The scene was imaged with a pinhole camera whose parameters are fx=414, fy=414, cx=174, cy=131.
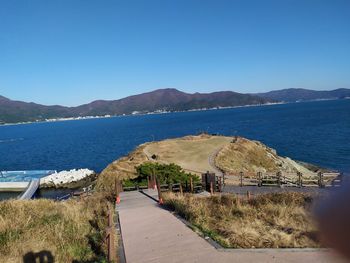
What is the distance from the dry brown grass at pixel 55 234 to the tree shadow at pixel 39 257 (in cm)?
12

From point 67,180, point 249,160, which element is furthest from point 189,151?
point 67,180

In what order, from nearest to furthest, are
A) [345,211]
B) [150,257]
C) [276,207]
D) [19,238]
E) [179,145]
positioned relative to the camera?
[345,211] < [150,257] < [19,238] < [276,207] < [179,145]

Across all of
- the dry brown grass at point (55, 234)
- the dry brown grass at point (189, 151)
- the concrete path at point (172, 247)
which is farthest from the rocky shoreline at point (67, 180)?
the concrete path at point (172, 247)

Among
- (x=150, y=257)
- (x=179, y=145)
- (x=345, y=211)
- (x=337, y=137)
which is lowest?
(x=337, y=137)

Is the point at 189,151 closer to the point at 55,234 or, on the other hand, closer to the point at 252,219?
the point at 252,219

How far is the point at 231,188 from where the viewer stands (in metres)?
26.0

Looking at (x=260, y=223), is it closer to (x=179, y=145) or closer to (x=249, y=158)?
(x=249, y=158)

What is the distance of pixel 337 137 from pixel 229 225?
81325 millimetres

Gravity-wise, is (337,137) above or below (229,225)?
below

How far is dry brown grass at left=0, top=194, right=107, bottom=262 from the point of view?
10.6m

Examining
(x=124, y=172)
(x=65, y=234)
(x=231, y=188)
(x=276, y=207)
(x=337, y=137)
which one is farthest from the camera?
(x=337, y=137)

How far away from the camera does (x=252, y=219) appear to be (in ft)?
43.0

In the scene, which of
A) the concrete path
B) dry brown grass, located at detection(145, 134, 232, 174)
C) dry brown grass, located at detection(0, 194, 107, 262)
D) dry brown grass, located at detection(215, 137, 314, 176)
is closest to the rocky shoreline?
dry brown grass, located at detection(145, 134, 232, 174)

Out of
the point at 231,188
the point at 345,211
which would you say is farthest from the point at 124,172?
the point at 345,211
